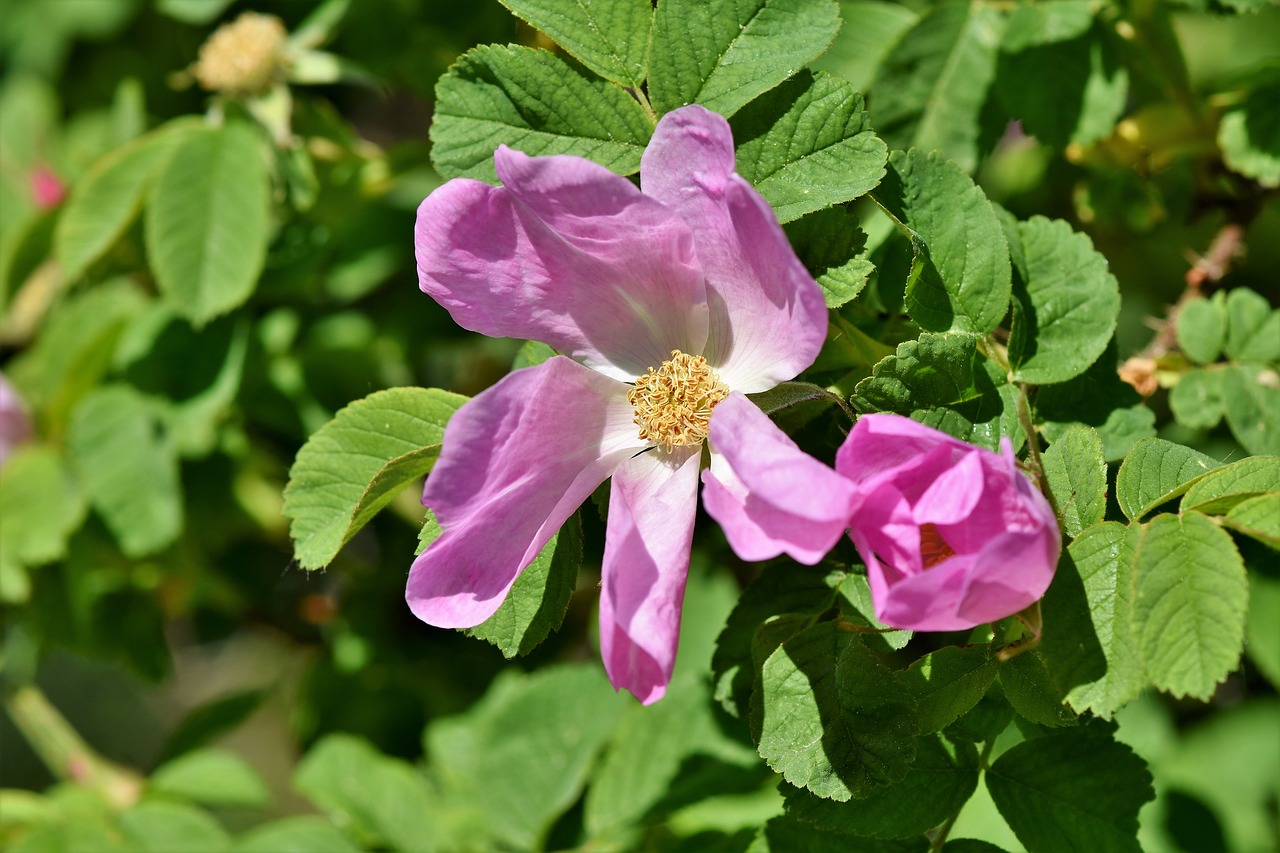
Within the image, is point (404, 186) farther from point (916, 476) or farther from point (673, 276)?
point (916, 476)

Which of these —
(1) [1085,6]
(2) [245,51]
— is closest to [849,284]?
(1) [1085,6]

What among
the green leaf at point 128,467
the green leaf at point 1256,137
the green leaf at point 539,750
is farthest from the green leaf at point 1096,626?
the green leaf at point 128,467

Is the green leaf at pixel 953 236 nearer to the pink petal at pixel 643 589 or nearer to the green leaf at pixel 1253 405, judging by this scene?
the pink petal at pixel 643 589

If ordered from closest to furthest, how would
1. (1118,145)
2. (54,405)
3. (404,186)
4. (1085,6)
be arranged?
(1085,6) < (1118,145) < (54,405) < (404,186)

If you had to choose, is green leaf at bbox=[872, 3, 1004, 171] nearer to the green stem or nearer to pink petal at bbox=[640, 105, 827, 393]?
pink petal at bbox=[640, 105, 827, 393]

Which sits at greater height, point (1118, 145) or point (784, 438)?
→ point (784, 438)
